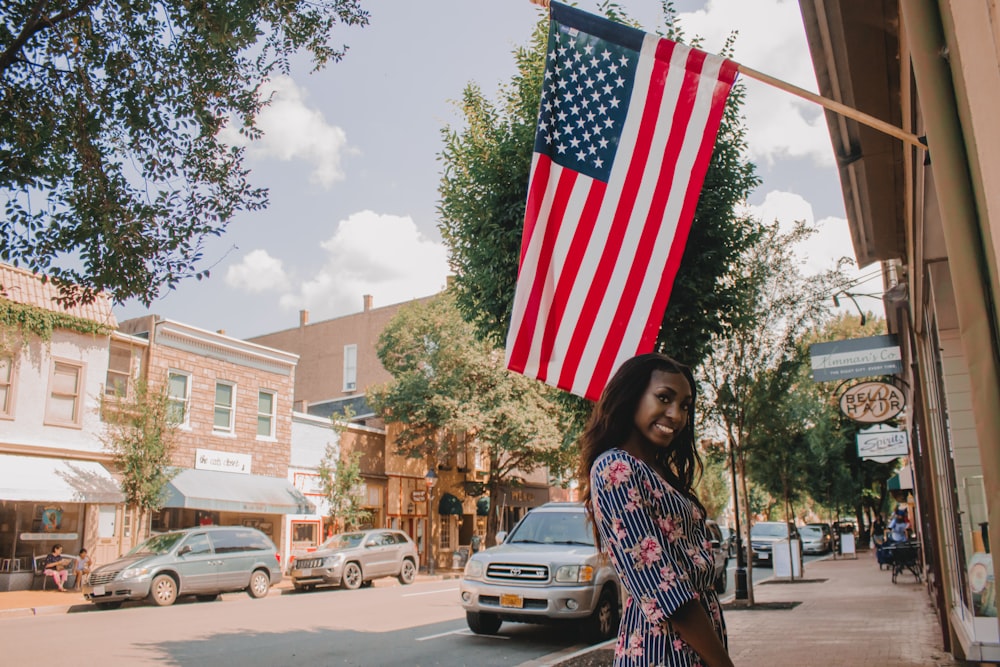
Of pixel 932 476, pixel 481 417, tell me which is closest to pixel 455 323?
pixel 481 417

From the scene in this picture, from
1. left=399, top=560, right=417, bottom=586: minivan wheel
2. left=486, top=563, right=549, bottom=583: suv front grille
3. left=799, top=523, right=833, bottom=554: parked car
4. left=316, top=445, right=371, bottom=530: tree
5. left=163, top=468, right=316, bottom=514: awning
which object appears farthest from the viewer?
left=799, top=523, right=833, bottom=554: parked car

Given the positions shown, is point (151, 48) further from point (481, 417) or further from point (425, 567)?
point (425, 567)

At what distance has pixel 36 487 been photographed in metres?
19.5

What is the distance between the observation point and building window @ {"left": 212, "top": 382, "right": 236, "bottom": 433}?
1033 inches

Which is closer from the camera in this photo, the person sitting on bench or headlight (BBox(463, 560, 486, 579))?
headlight (BBox(463, 560, 486, 579))

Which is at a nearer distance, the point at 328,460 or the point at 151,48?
the point at 151,48

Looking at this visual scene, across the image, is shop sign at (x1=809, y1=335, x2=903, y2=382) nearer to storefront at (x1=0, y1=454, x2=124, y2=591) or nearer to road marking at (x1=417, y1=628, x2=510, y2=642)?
road marking at (x1=417, y1=628, x2=510, y2=642)

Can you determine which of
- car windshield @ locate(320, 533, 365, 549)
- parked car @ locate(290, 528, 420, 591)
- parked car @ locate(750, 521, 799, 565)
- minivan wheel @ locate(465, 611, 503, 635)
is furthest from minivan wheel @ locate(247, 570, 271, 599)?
parked car @ locate(750, 521, 799, 565)

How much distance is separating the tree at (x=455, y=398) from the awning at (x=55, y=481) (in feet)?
41.5

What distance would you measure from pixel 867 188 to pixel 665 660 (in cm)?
656

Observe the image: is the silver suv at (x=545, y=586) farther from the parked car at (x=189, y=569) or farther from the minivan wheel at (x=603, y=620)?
the parked car at (x=189, y=569)

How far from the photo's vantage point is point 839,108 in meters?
3.39

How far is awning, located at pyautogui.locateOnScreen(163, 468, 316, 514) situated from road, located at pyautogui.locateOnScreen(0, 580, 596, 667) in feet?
21.4

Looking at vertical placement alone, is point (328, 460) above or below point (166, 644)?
above
